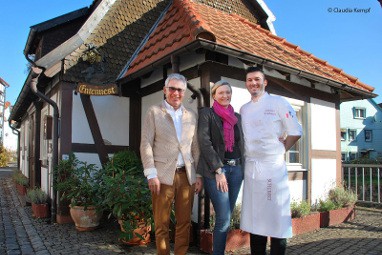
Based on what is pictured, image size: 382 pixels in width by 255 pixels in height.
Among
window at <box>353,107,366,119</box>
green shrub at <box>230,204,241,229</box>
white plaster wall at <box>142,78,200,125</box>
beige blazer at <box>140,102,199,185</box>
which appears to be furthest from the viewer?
window at <box>353,107,366,119</box>

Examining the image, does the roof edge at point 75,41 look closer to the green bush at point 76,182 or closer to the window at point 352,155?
the green bush at point 76,182

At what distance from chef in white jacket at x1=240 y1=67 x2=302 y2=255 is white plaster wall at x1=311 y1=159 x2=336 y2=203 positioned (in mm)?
3705

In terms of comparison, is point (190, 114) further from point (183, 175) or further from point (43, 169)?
point (43, 169)

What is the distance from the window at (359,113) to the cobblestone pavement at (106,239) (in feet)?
105

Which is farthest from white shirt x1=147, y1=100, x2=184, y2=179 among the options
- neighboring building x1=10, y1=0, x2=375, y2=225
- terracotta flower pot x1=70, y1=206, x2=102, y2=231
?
terracotta flower pot x1=70, y1=206, x2=102, y2=231

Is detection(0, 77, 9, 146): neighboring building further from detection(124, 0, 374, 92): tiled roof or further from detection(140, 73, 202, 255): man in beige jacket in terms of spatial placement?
detection(140, 73, 202, 255): man in beige jacket

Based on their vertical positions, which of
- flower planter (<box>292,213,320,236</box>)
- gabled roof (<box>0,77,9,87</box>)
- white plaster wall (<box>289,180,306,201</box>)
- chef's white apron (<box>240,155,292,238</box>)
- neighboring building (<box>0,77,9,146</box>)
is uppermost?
gabled roof (<box>0,77,9,87</box>)

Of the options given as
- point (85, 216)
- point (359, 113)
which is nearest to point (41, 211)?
point (85, 216)

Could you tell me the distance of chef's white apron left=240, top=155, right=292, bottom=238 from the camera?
111 inches

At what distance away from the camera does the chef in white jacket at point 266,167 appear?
2.84 metres

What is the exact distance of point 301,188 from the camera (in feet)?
19.9

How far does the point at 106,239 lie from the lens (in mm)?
4734

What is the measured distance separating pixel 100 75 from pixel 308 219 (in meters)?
4.48

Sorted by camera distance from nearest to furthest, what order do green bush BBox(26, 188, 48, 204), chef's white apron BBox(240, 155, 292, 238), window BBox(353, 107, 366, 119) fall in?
chef's white apron BBox(240, 155, 292, 238)
green bush BBox(26, 188, 48, 204)
window BBox(353, 107, 366, 119)
